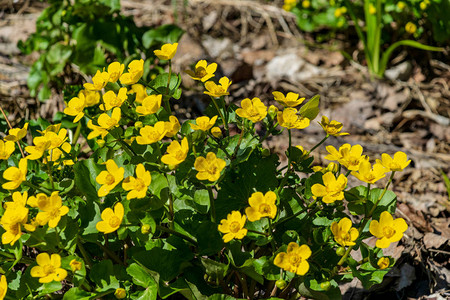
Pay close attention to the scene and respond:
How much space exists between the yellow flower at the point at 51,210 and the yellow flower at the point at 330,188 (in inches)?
28.4

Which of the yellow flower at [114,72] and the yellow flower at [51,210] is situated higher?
the yellow flower at [114,72]

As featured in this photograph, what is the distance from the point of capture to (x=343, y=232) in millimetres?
1473

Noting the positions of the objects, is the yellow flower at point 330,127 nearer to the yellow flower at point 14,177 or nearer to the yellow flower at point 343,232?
the yellow flower at point 343,232

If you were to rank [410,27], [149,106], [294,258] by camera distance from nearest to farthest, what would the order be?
[294,258]
[149,106]
[410,27]

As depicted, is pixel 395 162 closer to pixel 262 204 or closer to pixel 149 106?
pixel 262 204

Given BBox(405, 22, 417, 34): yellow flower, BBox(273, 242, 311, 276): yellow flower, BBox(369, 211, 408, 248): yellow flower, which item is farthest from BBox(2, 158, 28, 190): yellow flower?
BBox(405, 22, 417, 34): yellow flower

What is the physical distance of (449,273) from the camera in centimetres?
237

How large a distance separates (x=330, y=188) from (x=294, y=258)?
234mm

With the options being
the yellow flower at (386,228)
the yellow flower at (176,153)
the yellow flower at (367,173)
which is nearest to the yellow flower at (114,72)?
the yellow flower at (176,153)

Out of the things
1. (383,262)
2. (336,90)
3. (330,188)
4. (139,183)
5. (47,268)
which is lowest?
(336,90)

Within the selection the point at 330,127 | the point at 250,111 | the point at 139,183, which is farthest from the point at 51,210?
the point at 330,127

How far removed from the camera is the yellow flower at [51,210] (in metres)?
1.44

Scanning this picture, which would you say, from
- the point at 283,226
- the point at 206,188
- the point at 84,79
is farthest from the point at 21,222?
the point at 84,79

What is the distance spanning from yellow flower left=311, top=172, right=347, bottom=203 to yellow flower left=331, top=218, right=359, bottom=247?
0.07 metres
